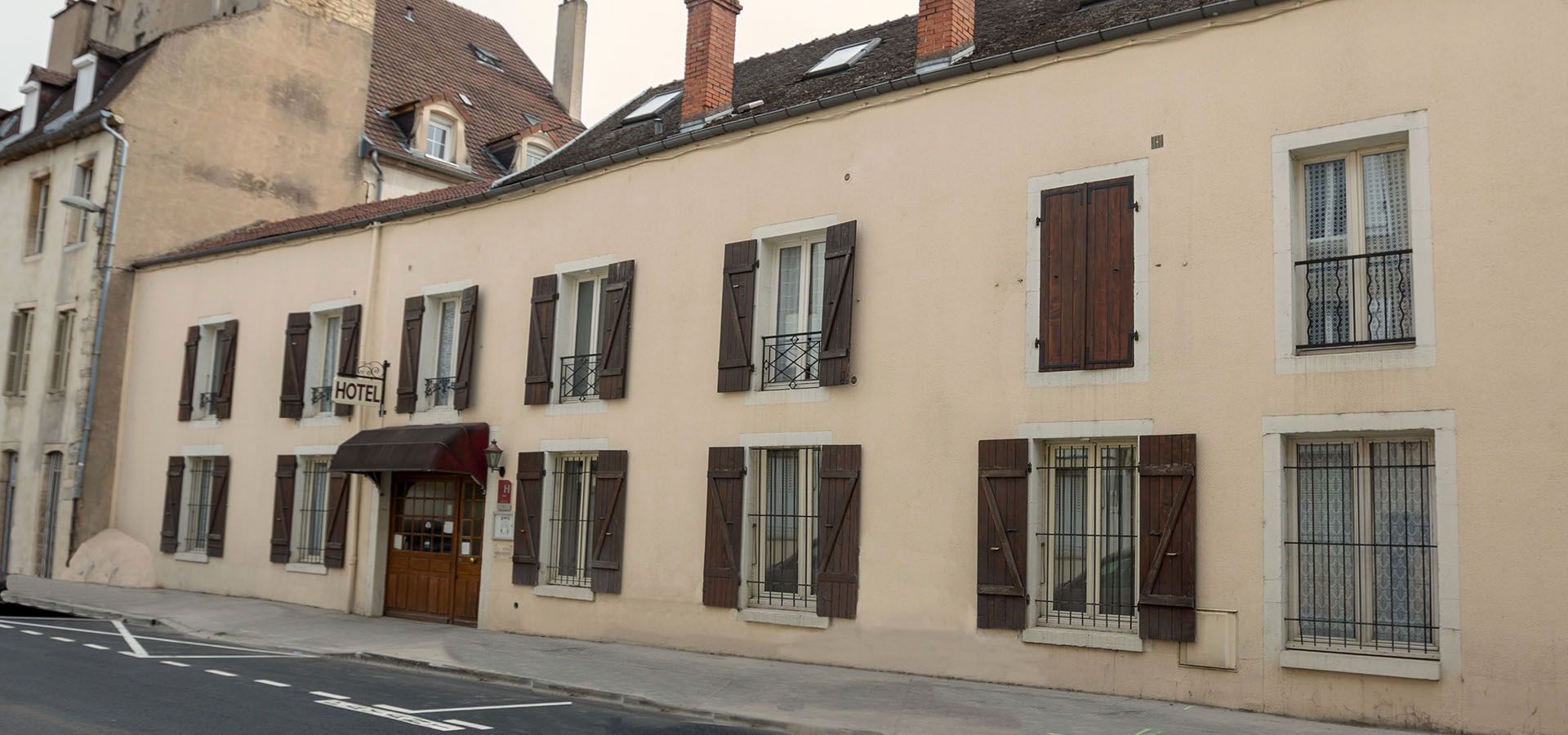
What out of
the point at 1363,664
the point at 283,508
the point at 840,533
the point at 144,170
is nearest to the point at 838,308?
the point at 840,533

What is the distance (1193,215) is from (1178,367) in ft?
4.20

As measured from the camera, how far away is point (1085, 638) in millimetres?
10352

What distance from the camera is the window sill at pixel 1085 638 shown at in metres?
10.1

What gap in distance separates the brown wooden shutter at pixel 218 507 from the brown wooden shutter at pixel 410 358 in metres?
4.37

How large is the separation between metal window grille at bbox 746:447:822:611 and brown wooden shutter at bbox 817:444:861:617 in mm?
255

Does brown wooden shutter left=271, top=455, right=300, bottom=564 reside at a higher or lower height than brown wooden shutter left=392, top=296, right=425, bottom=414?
lower

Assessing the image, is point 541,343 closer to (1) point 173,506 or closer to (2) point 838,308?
(2) point 838,308

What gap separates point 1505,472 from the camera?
8.69 m

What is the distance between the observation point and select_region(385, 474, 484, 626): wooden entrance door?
16.2m

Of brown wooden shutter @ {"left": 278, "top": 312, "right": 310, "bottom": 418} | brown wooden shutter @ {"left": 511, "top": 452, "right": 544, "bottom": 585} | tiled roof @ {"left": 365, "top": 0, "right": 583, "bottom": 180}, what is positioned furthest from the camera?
tiled roof @ {"left": 365, "top": 0, "right": 583, "bottom": 180}

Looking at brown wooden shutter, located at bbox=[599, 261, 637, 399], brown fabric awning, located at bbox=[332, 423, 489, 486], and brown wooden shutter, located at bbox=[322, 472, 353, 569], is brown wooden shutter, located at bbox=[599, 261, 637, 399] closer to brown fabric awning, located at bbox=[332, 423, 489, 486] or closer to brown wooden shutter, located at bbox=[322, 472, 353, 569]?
brown fabric awning, located at bbox=[332, 423, 489, 486]

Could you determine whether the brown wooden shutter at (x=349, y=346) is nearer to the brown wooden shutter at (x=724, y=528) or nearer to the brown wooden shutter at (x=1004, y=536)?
the brown wooden shutter at (x=724, y=528)

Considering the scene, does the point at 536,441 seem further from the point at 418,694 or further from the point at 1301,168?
the point at 1301,168

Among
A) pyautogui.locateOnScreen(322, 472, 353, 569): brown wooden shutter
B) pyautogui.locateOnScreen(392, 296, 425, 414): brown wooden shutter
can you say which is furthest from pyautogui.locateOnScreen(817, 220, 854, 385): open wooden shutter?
pyautogui.locateOnScreen(322, 472, 353, 569): brown wooden shutter
